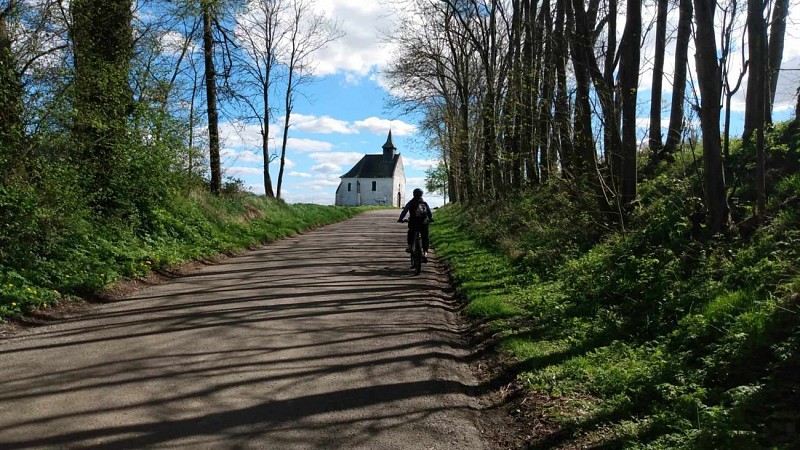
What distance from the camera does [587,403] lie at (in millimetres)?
4914

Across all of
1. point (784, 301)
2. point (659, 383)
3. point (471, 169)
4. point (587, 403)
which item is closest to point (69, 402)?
point (587, 403)

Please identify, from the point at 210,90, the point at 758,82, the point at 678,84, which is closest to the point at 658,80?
the point at 678,84

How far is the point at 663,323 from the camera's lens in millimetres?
6371

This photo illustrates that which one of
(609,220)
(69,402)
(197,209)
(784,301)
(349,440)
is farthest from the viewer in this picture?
(197,209)

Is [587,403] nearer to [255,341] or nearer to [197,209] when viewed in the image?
[255,341]

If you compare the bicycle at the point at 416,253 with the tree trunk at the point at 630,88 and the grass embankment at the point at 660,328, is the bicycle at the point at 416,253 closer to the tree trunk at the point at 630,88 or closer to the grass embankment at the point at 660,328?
the grass embankment at the point at 660,328

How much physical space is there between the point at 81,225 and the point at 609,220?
1031 cm

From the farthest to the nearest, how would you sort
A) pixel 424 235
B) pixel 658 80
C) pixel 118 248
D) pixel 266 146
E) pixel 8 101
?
pixel 266 146 → pixel 658 80 → pixel 424 235 → pixel 118 248 → pixel 8 101

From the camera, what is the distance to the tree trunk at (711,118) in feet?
26.6

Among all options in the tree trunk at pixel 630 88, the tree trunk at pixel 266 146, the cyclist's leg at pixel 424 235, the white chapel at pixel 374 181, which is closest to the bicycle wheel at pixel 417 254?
the cyclist's leg at pixel 424 235

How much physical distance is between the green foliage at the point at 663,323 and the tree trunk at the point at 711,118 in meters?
0.53

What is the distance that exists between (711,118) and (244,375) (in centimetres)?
730

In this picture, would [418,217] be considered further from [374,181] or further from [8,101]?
[374,181]

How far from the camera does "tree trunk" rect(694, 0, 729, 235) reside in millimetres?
8117
